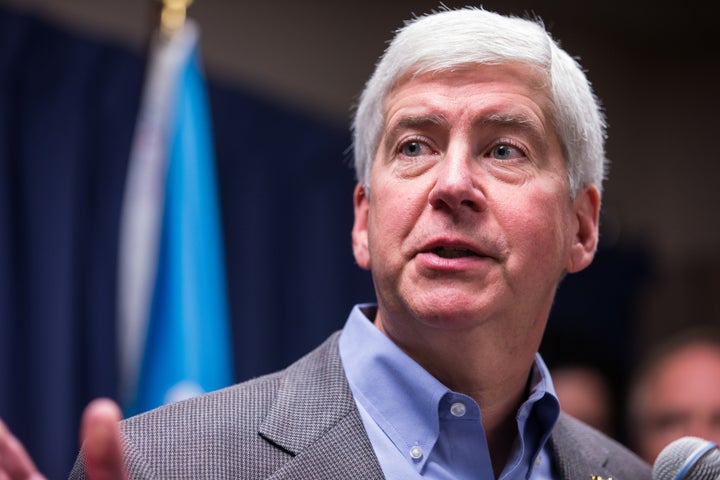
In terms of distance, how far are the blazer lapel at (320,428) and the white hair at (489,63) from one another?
458 millimetres

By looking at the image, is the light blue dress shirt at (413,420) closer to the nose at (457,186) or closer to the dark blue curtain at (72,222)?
the nose at (457,186)

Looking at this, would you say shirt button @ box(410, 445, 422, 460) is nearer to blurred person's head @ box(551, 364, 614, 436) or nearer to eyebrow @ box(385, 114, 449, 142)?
eyebrow @ box(385, 114, 449, 142)

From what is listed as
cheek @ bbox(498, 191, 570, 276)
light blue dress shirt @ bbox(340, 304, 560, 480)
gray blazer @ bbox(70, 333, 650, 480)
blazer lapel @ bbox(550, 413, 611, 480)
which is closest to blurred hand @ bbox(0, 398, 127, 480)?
gray blazer @ bbox(70, 333, 650, 480)

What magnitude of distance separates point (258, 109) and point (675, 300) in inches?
149

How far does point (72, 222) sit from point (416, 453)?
275 centimetres

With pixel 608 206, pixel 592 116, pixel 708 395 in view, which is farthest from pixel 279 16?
pixel 592 116

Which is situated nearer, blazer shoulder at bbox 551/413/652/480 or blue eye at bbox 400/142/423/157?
blue eye at bbox 400/142/423/157

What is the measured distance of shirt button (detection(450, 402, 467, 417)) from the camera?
6.31 ft

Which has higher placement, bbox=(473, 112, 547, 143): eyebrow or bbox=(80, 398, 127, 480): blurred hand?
bbox=(473, 112, 547, 143): eyebrow

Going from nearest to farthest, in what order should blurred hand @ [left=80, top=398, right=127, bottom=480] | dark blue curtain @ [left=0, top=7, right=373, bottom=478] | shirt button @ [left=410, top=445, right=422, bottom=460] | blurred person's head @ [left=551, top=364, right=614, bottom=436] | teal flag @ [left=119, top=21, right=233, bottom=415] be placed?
1. blurred hand @ [left=80, top=398, right=127, bottom=480]
2. shirt button @ [left=410, top=445, right=422, bottom=460]
3. teal flag @ [left=119, top=21, right=233, bottom=415]
4. dark blue curtain @ [left=0, top=7, right=373, bottom=478]
5. blurred person's head @ [left=551, top=364, right=614, bottom=436]

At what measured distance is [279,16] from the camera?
591 centimetres

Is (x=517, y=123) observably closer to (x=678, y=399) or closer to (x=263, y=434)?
(x=263, y=434)

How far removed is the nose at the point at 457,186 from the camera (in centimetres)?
190

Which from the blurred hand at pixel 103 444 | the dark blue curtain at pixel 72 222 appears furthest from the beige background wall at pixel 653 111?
the blurred hand at pixel 103 444
